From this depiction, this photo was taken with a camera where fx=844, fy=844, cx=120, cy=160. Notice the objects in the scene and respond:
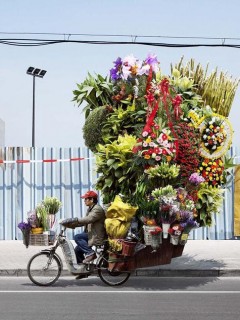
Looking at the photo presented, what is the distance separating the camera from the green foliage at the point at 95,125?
13742mm

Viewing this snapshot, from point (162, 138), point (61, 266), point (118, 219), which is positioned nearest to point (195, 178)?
point (162, 138)

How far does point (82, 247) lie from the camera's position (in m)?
12.5

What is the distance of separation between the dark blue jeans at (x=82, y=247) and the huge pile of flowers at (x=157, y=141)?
3.10 ft

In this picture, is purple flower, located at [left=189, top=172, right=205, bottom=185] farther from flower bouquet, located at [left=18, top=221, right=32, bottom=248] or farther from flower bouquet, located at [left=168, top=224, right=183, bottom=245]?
flower bouquet, located at [left=18, top=221, right=32, bottom=248]

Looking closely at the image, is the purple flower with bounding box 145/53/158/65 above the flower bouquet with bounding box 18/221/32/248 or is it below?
above

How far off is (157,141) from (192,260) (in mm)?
3733

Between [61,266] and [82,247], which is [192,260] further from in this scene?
[61,266]

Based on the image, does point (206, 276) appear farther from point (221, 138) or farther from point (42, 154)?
point (42, 154)

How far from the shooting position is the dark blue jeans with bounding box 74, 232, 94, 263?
40.9 feet

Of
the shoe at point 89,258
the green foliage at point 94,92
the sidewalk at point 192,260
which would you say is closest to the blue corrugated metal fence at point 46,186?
the sidewalk at point 192,260

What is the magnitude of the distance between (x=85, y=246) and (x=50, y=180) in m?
8.42

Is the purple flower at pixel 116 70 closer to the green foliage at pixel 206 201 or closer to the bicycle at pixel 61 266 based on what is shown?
the green foliage at pixel 206 201

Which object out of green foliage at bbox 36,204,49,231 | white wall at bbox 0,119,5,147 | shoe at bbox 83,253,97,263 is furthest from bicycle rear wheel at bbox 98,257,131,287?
white wall at bbox 0,119,5,147
